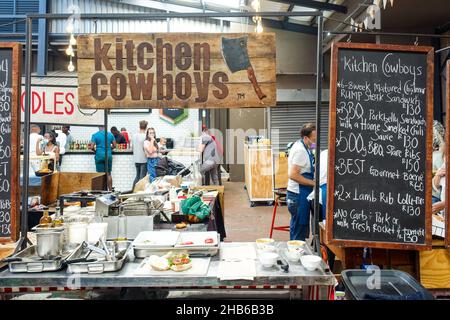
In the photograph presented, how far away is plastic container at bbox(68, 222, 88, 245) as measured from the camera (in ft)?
10.4

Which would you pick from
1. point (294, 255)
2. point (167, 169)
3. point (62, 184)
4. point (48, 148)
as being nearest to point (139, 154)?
point (48, 148)

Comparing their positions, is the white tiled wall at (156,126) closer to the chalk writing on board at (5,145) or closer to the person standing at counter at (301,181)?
the person standing at counter at (301,181)

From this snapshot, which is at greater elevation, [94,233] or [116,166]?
[116,166]

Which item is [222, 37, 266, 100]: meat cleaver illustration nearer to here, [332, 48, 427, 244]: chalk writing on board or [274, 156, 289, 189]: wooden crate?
[332, 48, 427, 244]: chalk writing on board

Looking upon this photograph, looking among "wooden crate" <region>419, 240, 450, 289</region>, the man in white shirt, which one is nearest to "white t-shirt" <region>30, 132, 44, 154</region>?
the man in white shirt

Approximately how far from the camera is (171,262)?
2801 mm

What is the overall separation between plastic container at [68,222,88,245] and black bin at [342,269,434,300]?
77.8 inches

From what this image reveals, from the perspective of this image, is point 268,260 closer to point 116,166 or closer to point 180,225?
point 180,225

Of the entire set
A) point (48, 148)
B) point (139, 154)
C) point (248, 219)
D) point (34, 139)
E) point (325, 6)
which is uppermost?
point (325, 6)

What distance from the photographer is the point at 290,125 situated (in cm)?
1305

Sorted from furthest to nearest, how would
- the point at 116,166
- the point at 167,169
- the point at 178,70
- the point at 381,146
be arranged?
the point at 116,166
the point at 167,169
the point at 178,70
the point at 381,146

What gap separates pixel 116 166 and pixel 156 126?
2552 millimetres

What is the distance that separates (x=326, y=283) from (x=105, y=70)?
2329 millimetres

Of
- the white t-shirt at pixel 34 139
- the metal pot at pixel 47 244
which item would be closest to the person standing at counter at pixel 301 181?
the metal pot at pixel 47 244
